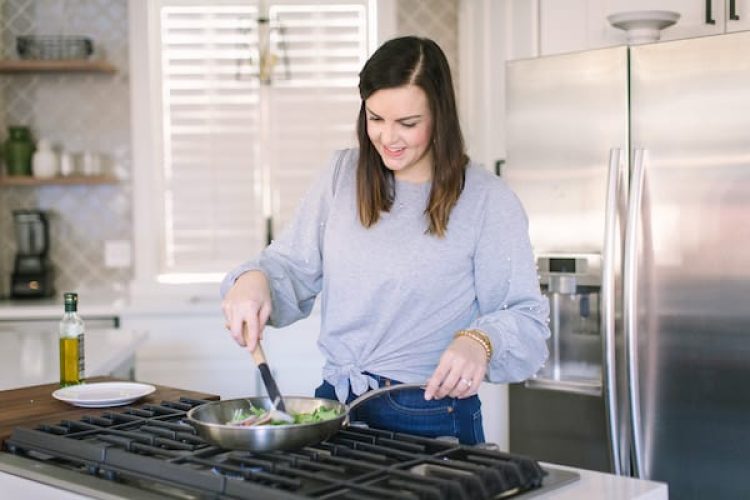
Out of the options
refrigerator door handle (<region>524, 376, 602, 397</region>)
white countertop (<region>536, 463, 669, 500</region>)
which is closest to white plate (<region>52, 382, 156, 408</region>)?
white countertop (<region>536, 463, 669, 500</region>)

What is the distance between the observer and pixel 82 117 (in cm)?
488

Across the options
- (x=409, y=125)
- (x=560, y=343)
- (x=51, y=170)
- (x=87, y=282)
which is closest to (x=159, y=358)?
(x=87, y=282)

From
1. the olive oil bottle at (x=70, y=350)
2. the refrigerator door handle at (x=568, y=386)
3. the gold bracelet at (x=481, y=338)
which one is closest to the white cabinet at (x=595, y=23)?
the refrigerator door handle at (x=568, y=386)

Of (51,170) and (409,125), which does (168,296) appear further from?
(409,125)

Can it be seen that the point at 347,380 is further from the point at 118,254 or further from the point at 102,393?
the point at 118,254

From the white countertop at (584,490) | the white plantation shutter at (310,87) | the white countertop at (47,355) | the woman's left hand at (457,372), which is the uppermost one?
the white plantation shutter at (310,87)

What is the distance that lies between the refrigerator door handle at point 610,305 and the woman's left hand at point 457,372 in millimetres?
1584

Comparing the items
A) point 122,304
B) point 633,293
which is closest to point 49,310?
point 122,304

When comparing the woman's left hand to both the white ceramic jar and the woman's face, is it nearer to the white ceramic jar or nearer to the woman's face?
the woman's face

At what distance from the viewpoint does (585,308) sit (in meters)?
3.45

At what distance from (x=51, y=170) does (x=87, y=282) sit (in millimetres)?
540

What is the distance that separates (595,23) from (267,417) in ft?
8.45

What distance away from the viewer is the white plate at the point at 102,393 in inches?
83.1

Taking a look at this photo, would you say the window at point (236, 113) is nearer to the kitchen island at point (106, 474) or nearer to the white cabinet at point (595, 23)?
the white cabinet at point (595, 23)
